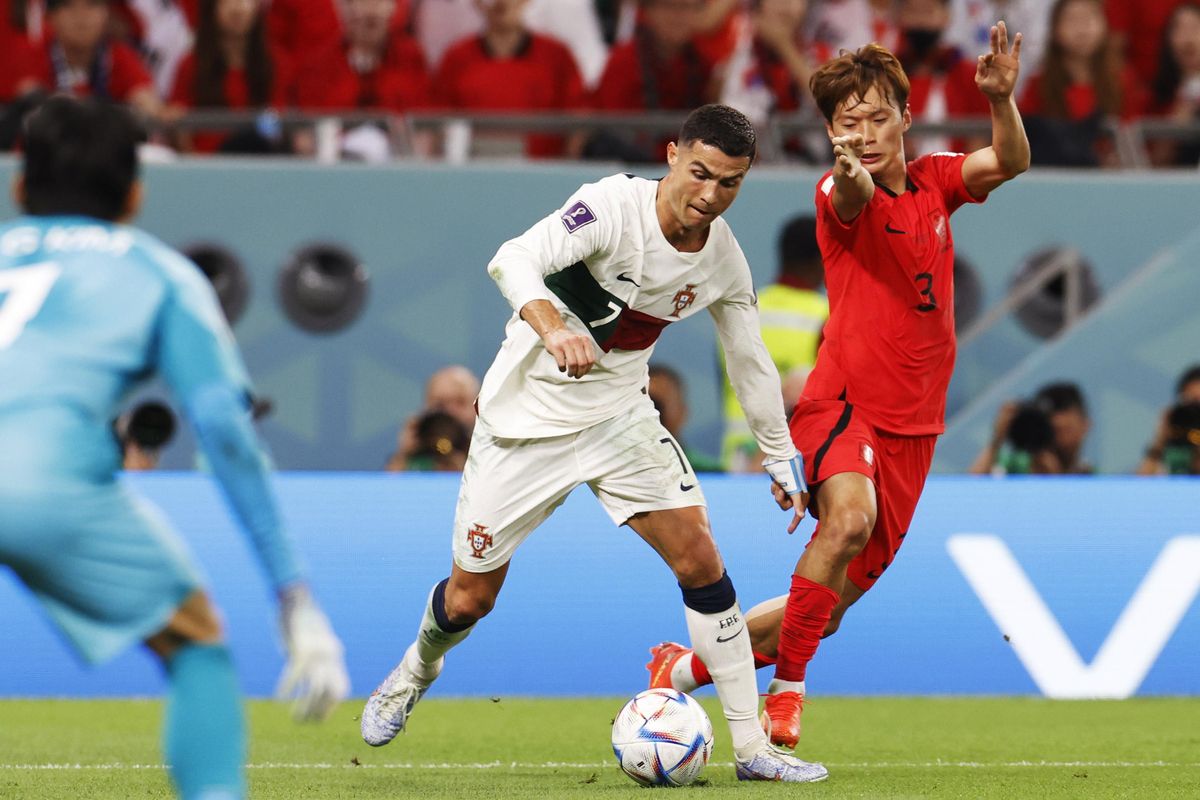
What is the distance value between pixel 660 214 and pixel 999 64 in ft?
4.59

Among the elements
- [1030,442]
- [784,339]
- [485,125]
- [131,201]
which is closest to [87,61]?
[485,125]

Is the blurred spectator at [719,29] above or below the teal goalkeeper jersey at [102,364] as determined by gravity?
below

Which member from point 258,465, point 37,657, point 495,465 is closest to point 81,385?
point 258,465

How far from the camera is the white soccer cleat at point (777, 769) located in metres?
6.60

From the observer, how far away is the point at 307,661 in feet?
12.5

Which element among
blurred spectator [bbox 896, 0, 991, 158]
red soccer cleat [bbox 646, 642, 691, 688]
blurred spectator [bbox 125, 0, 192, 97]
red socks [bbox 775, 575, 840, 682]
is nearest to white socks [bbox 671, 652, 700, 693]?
red soccer cleat [bbox 646, 642, 691, 688]

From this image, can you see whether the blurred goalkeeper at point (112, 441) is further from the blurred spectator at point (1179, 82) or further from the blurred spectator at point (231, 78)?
the blurred spectator at point (1179, 82)

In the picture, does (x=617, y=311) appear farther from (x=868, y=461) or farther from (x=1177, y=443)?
(x=1177, y=443)

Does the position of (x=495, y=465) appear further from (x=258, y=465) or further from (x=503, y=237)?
(x=503, y=237)

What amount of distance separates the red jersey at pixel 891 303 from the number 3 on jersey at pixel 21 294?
3.70 m

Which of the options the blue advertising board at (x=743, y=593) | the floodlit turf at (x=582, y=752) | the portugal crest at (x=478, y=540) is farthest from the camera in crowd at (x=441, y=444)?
the portugal crest at (x=478, y=540)

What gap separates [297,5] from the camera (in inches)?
523

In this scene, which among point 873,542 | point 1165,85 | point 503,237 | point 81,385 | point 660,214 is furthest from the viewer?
point 1165,85

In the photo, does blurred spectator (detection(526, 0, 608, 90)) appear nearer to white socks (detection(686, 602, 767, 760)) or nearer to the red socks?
the red socks
